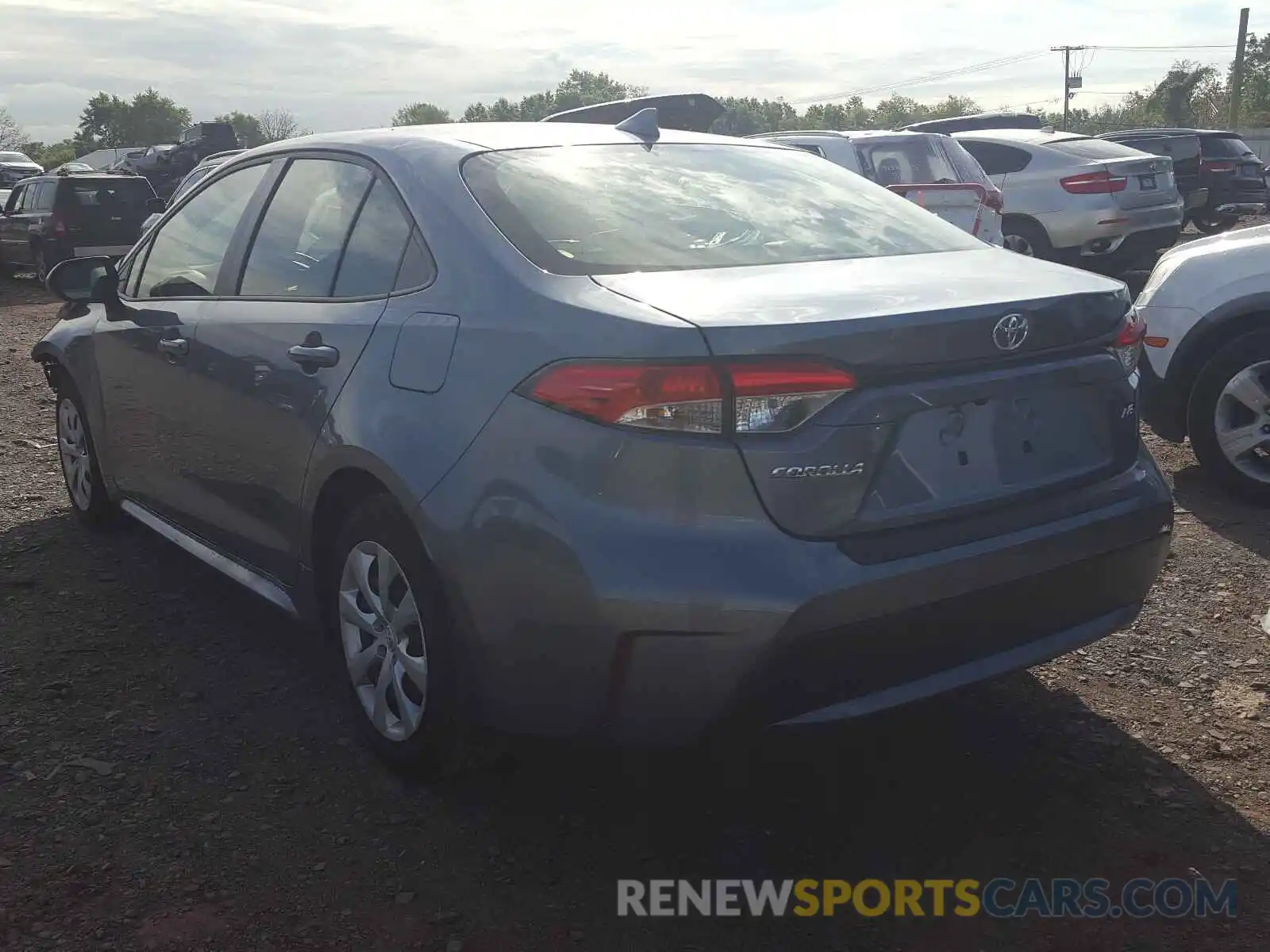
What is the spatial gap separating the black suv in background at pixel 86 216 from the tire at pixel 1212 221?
1499 centimetres

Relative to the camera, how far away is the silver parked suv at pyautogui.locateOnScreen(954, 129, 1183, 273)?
12445 millimetres

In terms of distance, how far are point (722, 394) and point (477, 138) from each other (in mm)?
1427

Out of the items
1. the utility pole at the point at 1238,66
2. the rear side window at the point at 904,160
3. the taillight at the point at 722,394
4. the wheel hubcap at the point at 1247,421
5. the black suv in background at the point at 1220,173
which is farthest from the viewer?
the utility pole at the point at 1238,66

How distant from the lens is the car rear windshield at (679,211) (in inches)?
115

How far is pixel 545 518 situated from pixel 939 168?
9.21 meters

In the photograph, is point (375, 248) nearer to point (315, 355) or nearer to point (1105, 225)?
point (315, 355)

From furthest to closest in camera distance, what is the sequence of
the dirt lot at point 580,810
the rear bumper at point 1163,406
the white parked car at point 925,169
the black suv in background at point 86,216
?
the black suv in background at point 86,216, the white parked car at point 925,169, the rear bumper at point 1163,406, the dirt lot at point 580,810

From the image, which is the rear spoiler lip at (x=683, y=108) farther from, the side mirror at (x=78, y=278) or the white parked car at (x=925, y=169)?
the side mirror at (x=78, y=278)

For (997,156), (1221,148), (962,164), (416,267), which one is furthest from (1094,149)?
(416,267)

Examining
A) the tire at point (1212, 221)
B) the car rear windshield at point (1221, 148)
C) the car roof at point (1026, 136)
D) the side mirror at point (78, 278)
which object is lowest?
the tire at point (1212, 221)

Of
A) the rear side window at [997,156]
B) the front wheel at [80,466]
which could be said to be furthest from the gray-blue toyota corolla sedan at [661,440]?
the rear side window at [997,156]

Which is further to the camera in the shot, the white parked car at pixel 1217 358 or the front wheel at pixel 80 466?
the white parked car at pixel 1217 358

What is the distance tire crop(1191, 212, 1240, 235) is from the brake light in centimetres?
689

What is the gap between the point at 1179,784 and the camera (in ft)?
10.2
